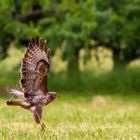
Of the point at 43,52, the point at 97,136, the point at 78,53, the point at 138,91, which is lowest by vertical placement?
the point at 97,136

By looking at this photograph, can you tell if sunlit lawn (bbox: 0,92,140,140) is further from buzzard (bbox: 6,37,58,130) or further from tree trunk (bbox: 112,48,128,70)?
tree trunk (bbox: 112,48,128,70)

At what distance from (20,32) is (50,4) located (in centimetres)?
168

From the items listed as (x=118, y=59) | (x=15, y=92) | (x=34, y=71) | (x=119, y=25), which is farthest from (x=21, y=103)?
(x=118, y=59)

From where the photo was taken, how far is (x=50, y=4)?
23312 mm

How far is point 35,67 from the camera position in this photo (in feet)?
25.8

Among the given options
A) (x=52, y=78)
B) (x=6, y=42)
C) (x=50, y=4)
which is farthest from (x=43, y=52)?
(x=52, y=78)

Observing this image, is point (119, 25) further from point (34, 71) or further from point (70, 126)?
point (34, 71)

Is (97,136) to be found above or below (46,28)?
below

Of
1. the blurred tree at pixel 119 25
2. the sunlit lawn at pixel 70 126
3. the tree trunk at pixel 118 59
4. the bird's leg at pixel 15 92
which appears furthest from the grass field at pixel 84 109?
the blurred tree at pixel 119 25

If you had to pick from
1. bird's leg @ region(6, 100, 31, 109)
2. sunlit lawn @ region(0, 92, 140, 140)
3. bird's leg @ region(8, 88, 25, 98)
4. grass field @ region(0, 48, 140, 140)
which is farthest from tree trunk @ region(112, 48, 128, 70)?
bird's leg @ region(8, 88, 25, 98)

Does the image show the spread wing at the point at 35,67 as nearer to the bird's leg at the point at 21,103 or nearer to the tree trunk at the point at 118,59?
the bird's leg at the point at 21,103

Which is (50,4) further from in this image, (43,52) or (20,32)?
(43,52)

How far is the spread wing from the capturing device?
7.84 m

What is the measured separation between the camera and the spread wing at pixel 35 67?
7844 mm
